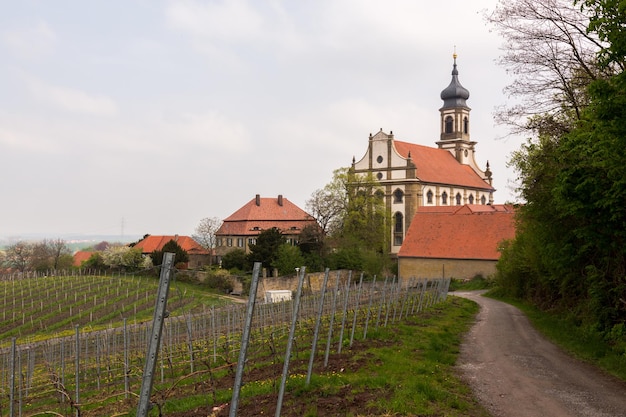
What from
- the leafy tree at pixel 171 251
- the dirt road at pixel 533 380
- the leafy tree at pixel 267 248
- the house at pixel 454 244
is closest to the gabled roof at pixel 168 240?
the leafy tree at pixel 171 251

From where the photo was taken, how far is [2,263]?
95.3 m

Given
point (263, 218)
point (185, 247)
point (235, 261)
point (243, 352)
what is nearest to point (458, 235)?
point (235, 261)

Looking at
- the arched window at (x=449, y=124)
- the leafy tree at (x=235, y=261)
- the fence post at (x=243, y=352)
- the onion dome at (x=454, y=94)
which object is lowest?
the fence post at (x=243, y=352)

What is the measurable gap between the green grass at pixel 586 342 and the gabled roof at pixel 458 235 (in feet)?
96.9

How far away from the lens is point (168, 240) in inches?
2867

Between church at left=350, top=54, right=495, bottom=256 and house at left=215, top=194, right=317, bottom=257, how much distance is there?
9007 millimetres

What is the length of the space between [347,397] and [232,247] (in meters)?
58.9

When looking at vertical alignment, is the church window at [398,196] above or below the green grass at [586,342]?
above

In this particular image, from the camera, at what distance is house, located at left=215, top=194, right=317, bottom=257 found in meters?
67.4

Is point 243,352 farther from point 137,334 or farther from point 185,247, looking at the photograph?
point 185,247

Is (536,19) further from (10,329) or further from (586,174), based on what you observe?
(10,329)

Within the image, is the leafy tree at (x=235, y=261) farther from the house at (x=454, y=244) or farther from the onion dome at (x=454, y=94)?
the onion dome at (x=454, y=94)

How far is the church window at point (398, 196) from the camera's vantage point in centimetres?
6988

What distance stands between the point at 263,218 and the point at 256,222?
3.61ft
